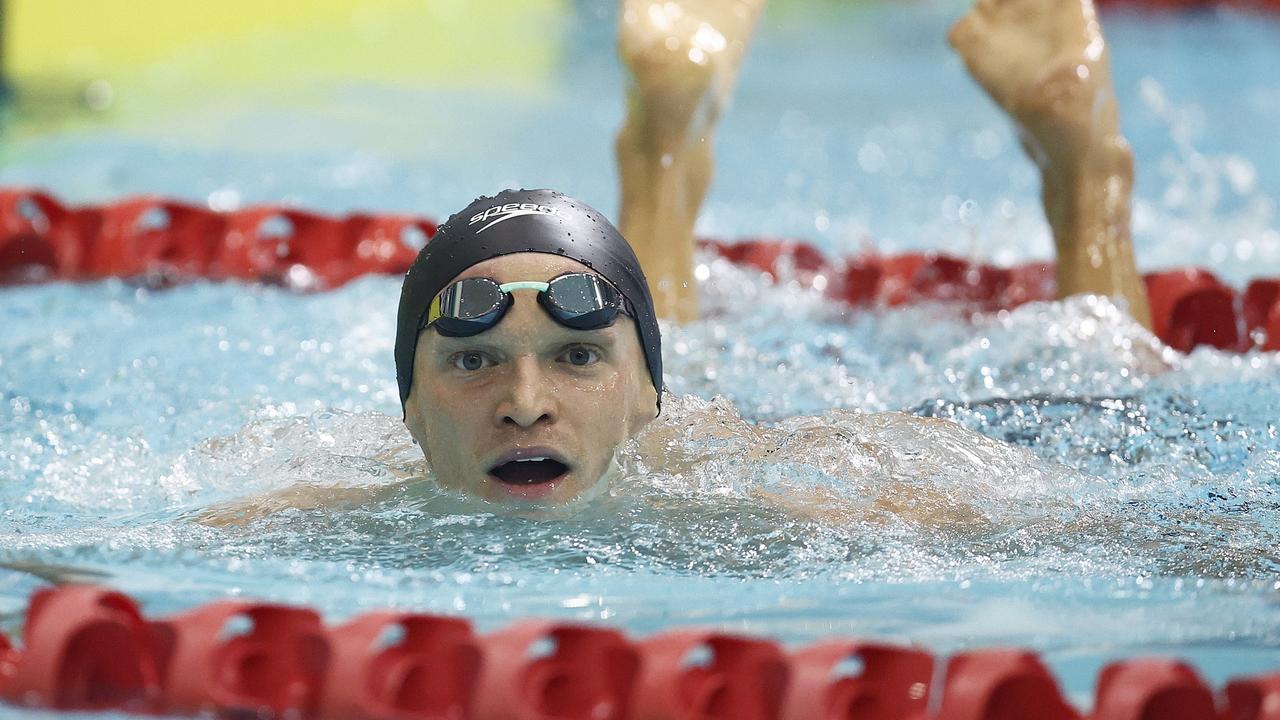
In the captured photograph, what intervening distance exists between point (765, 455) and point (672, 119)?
944mm

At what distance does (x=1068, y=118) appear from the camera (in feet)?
9.86

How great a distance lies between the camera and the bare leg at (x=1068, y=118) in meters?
3.00

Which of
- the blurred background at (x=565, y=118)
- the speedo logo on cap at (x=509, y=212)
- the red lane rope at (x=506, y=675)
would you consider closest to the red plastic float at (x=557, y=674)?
the red lane rope at (x=506, y=675)

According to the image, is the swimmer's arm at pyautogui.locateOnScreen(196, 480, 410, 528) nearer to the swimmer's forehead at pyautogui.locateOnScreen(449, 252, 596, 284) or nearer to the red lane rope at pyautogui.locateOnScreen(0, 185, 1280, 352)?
the swimmer's forehead at pyautogui.locateOnScreen(449, 252, 596, 284)

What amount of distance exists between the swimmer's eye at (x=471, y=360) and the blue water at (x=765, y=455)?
0.69 feet

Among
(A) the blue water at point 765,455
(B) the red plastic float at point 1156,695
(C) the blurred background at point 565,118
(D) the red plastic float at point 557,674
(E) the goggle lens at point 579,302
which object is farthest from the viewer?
(C) the blurred background at point 565,118

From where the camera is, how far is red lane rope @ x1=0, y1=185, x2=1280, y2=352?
156 inches

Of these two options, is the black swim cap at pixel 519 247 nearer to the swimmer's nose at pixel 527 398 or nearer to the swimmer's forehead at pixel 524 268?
the swimmer's forehead at pixel 524 268

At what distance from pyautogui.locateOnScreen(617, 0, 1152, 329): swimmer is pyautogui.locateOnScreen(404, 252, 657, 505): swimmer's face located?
981mm

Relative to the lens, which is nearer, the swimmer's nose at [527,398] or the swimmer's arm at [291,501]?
the swimmer's nose at [527,398]

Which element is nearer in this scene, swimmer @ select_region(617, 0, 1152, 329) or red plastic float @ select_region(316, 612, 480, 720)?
red plastic float @ select_region(316, 612, 480, 720)

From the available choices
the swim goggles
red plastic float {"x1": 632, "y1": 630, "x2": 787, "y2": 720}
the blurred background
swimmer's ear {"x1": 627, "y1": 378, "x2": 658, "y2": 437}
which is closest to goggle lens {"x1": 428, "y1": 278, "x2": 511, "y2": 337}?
the swim goggles

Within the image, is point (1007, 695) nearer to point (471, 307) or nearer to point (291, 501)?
point (471, 307)

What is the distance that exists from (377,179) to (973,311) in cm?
268
